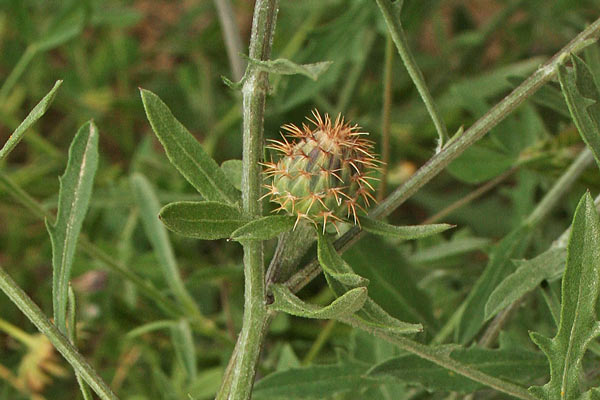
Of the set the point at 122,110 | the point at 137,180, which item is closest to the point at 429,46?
the point at 122,110

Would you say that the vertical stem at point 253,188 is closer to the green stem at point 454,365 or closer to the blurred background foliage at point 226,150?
the green stem at point 454,365

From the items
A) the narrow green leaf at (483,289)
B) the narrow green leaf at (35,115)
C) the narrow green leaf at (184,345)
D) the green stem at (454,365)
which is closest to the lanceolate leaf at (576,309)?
the green stem at (454,365)

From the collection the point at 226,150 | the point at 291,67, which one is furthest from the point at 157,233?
the point at 291,67

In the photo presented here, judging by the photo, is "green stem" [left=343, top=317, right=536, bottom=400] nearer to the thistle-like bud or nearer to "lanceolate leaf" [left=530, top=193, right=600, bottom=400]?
"lanceolate leaf" [left=530, top=193, right=600, bottom=400]

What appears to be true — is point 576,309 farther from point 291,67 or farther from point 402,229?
point 291,67

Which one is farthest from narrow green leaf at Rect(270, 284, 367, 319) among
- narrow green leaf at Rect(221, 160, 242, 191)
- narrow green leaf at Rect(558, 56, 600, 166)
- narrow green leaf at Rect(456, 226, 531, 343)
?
narrow green leaf at Rect(456, 226, 531, 343)

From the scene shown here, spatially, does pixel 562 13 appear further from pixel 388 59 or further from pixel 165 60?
pixel 165 60
